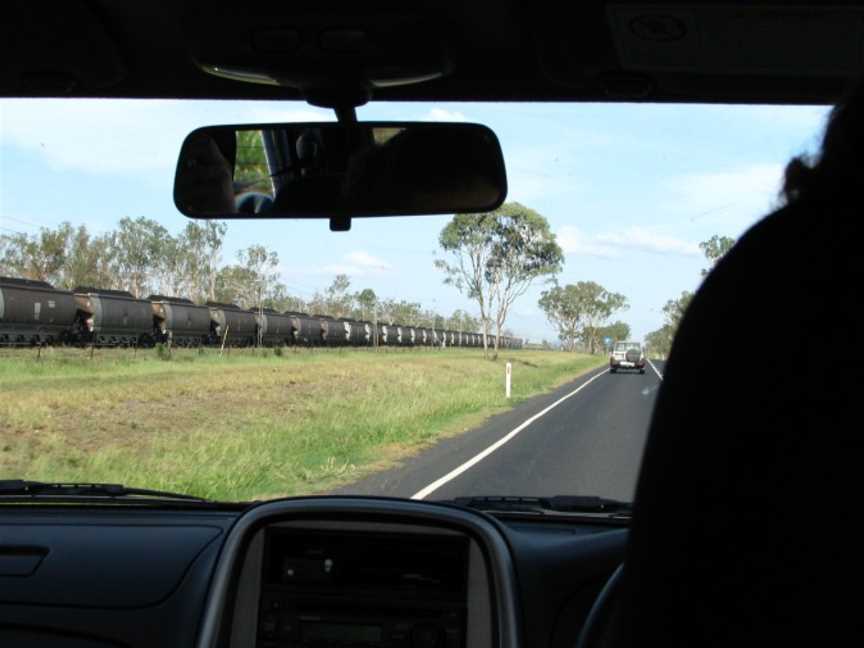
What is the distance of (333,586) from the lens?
10.2 ft

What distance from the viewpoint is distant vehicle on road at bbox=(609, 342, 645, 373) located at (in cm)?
4728

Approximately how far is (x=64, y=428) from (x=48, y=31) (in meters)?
14.5

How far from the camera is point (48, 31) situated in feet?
11.0

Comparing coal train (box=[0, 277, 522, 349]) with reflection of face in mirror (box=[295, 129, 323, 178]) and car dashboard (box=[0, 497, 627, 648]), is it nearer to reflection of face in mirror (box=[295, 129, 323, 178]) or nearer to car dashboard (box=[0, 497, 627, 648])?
car dashboard (box=[0, 497, 627, 648])

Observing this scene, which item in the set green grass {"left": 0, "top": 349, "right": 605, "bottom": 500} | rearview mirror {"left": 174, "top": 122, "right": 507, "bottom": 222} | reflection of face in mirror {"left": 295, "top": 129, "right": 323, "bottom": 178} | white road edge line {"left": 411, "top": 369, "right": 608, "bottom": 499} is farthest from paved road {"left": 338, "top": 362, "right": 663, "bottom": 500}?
reflection of face in mirror {"left": 295, "top": 129, "right": 323, "bottom": 178}

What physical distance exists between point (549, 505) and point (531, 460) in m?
8.58

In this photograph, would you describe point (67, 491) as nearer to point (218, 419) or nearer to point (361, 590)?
point (361, 590)

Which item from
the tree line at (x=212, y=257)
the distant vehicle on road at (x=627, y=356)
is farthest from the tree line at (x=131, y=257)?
the distant vehicle on road at (x=627, y=356)

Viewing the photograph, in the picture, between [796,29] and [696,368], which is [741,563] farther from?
[796,29]

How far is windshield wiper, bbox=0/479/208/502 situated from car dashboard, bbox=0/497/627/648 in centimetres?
55

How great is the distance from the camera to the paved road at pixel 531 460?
994 centimetres

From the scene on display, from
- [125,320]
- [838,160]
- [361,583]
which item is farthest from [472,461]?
[125,320]

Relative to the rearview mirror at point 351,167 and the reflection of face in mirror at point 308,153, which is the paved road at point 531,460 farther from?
the reflection of face in mirror at point 308,153

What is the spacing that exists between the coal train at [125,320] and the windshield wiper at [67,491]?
31.1 metres
